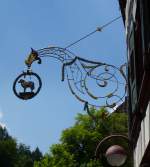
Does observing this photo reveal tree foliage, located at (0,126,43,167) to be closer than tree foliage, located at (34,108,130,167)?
No

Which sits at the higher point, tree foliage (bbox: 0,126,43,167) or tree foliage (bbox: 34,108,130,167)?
tree foliage (bbox: 0,126,43,167)

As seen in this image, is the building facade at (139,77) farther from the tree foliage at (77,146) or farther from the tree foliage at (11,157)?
the tree foliage at (11,157)

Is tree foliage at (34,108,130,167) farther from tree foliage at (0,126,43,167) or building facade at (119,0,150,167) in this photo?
tree foliage at (0,126,43,167)

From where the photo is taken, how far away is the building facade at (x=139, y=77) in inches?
409

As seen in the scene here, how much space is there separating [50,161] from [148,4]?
32.9 m

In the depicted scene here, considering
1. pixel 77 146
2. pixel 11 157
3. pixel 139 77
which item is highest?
pixel 11 157

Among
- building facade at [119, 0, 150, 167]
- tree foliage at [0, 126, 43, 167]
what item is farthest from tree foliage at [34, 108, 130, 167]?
tree foliage at [0, 126, 43, 167]

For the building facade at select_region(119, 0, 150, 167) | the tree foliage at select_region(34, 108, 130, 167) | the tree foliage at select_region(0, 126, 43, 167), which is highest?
the tree foliage at select_region(0, 126, 43, 167)

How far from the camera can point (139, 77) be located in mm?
12586

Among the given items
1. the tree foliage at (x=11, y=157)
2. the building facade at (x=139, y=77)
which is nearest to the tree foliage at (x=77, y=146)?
the building facade at (x=139, y=77)

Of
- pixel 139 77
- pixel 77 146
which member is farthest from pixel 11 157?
pixel 139 77

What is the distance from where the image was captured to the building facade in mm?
10398

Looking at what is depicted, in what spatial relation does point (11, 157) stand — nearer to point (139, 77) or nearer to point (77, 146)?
point (77, 146)

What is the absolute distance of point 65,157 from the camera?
1677 inches
